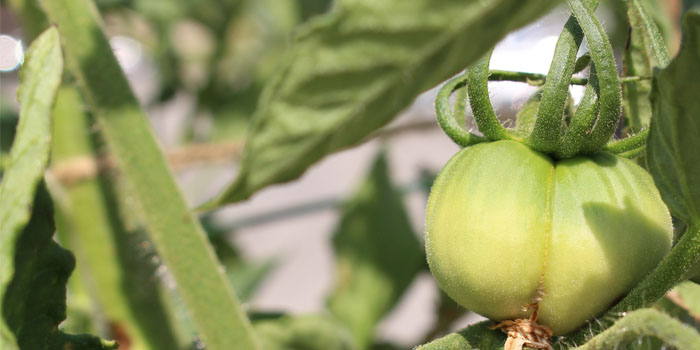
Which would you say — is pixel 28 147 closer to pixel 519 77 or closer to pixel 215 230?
pixel 519 77

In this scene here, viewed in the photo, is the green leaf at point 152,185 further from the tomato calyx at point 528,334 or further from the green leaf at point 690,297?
the green leaf at point 690,297

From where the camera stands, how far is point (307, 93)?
28cm

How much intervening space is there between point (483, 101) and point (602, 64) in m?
0.06

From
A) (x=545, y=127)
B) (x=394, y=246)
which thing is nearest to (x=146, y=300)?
(x=394, y=246)

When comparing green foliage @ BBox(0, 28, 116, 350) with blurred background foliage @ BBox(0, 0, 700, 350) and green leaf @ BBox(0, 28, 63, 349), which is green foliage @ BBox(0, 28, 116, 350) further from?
blurred background foliage @ BBox(0, 0, 700, 350)

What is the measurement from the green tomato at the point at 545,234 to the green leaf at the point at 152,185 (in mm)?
128

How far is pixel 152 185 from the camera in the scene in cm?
44

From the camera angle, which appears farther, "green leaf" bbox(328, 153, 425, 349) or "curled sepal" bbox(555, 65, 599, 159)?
"green leaf" bbox(328, 153, 425, 349)

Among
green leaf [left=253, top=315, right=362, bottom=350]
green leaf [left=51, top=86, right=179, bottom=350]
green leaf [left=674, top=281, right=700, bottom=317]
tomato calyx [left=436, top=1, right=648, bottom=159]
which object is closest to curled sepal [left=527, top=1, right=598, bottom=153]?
tomato calyx [left=436, top=1, right=648, bottom=159]

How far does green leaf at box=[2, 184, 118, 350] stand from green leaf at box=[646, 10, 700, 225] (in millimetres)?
288

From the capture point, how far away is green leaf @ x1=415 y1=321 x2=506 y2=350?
0.36 meters

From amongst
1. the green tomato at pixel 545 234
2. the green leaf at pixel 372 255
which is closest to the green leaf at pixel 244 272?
the green leaf at pixel 372 255

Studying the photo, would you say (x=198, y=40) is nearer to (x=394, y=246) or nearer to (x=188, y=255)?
(x=394, y=246)

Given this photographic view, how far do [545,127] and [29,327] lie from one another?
0.89 ft
